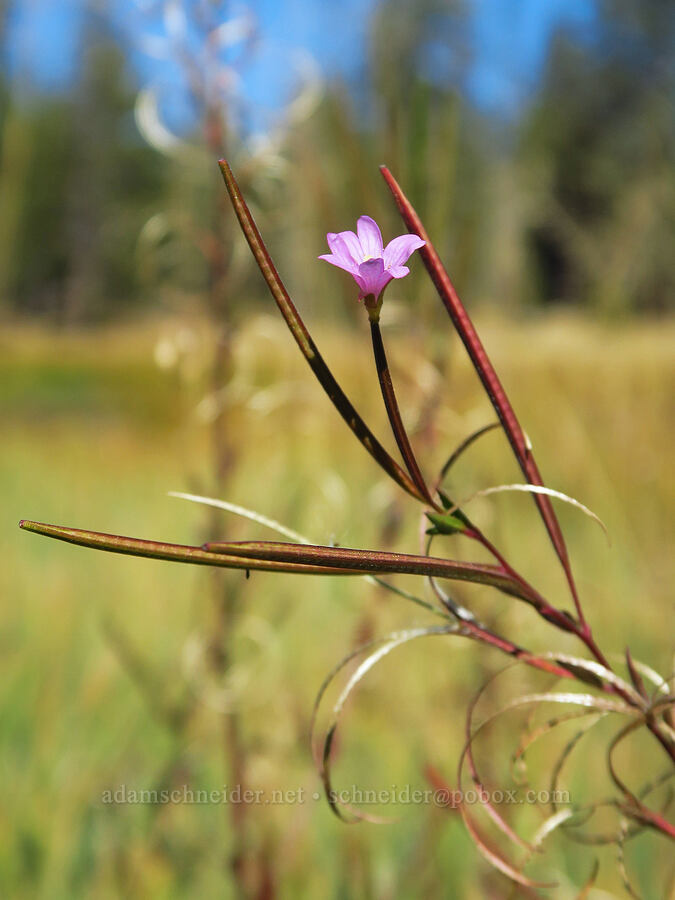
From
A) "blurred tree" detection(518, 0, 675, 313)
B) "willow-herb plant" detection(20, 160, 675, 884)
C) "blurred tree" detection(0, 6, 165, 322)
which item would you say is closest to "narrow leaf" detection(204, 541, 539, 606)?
"willow-herb plant" detection(20, 160, 675, 884)

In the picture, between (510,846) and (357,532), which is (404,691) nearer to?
(510,846)

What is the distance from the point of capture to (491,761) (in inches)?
28.9

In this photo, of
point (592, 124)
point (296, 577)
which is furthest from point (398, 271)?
point (592, 124)

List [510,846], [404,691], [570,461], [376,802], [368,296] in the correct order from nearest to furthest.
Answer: [368,296] < [510,846] < [376,802] < [404,691] < [570,461]

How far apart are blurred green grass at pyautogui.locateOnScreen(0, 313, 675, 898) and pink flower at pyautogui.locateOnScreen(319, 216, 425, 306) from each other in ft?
0.25

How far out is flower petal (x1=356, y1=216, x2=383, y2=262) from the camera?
167 mm

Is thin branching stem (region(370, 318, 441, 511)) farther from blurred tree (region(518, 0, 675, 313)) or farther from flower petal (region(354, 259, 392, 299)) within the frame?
blurred tree (region(518, 0, 675, 313))

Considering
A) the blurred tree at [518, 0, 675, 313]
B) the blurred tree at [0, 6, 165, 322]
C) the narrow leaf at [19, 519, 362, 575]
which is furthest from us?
the blurred tree at [0, 6, 165, 322]

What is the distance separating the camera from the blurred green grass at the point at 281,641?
67cm

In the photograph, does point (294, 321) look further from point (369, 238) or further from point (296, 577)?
point (296, 577)

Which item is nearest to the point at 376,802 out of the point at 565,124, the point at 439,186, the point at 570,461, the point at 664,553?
the point at 439,186

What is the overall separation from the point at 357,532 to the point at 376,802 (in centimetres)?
71

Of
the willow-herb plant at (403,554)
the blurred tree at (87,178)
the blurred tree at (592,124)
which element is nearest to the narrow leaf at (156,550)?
the willow-herb plant at (403,554)

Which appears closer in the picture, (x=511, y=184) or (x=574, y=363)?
(x=574, y=363)
